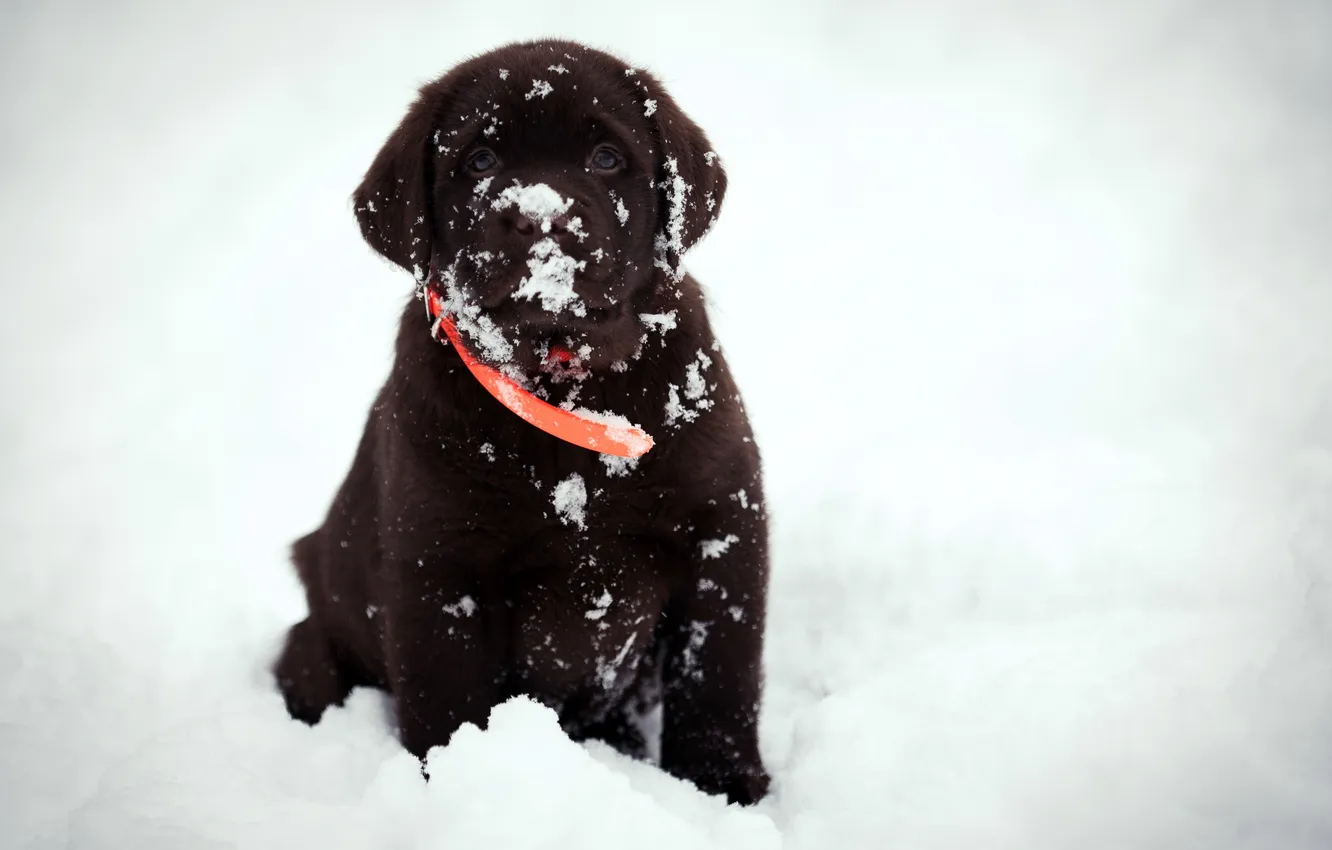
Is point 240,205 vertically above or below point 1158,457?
above

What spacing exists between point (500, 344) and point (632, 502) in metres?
0.52

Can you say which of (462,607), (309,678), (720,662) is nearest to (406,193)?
(462,607)

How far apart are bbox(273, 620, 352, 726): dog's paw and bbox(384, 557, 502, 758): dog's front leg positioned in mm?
609

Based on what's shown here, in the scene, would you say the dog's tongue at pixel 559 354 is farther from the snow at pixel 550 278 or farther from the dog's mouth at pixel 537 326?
the snow at pixel 550 278

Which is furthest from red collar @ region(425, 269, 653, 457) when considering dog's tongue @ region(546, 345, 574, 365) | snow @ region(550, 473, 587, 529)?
snow @ region(550, 473, 587, 529)

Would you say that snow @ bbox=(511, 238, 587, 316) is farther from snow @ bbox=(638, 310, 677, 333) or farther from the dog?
snow @ bbox=(638, 310, 677, 333)

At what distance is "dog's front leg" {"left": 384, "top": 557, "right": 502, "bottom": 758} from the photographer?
2.49 meters

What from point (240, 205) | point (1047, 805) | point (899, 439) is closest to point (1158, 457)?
point (899, 439)

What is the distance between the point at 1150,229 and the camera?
7121mm

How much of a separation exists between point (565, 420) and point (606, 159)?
0.66m

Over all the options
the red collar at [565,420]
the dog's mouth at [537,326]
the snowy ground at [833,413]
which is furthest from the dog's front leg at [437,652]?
the dog's mouth at [537,326]

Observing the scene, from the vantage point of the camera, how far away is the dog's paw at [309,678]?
3.12 m

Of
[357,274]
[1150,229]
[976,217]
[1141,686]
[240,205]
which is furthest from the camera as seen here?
[240,205]

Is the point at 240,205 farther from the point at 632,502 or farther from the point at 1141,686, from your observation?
the point at 1141,686
